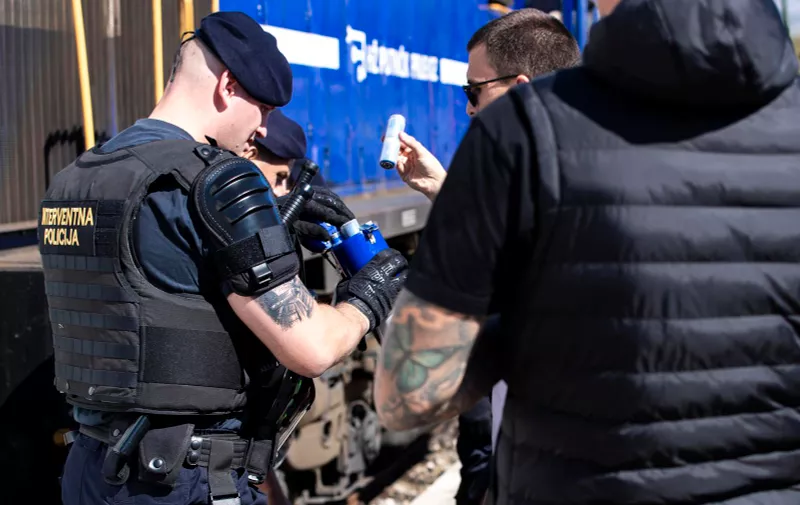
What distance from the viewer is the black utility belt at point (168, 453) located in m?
2.02

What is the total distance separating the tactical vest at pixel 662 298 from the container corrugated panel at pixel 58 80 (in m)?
2.50

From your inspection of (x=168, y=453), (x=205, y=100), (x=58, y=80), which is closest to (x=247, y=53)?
(x=205, y=100)


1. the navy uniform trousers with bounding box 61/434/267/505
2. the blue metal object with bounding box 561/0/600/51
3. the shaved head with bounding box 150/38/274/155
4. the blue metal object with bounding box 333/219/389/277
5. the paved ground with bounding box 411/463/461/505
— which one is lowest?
the paved ground with bounding box 411/463/461/505

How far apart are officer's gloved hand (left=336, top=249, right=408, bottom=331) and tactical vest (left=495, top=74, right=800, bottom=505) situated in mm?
1035

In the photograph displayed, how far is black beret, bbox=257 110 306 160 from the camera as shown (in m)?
3.43

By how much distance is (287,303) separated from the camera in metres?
2.02

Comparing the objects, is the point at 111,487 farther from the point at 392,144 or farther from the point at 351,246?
the point at 392,144

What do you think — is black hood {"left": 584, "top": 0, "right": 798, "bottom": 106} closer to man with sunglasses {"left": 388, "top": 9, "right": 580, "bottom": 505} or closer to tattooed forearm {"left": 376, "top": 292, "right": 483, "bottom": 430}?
tattooed forearm {"left": 376, "top": 292, "right": 483, "bottom": 430}

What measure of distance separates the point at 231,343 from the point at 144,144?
0.51 m

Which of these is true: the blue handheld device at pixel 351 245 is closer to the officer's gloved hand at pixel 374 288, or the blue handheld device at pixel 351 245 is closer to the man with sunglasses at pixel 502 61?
the officer's gloved hand at pixel 374 288

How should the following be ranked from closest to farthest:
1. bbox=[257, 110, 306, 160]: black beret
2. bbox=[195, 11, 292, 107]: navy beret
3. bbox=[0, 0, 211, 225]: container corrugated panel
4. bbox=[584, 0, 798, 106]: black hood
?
bbox=[584, 0, 798, 106]: black hood
bbox=[195, 11, 292, 107]: navy beret
bbox=[0, 0, 211, 225]: container corrugated panel
bbox=[257, 110, 306, 160]: black beret

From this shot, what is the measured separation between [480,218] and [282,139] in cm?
231

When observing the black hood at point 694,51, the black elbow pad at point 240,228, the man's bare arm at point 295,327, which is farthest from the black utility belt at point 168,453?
the black hood at point 694,51

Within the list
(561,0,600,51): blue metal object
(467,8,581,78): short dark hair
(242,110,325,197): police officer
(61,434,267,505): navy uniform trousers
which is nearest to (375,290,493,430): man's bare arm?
(61,434,267,505): navy uniform trousers
